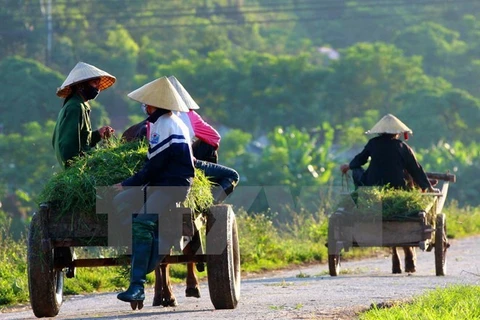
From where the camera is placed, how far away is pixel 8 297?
1250 cm

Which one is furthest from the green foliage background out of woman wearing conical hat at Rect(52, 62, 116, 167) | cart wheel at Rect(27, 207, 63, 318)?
cart wheel at Rect(27, 207, 63, 318)

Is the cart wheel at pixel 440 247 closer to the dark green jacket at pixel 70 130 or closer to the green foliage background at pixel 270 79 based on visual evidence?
the dark green jacket at pixel 70 130

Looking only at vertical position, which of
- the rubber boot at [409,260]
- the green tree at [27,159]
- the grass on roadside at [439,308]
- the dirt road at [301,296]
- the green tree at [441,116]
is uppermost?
the green tree at [441,116]

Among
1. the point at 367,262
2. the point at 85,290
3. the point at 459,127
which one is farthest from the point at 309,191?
the point at 85,290

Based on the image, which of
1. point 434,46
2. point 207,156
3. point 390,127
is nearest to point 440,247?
point 390,127

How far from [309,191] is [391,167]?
1379 inches

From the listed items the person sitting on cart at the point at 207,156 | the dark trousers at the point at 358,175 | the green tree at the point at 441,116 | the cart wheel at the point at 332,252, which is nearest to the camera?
the person sitting on cart at the point at 207,156

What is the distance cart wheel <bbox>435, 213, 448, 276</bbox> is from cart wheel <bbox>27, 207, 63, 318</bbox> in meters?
6.20

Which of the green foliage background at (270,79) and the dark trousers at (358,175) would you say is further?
the green foliage background at (270,79)

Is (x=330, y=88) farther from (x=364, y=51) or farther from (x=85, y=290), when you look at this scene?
(x=85, y=290)

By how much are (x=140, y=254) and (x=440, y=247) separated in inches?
240

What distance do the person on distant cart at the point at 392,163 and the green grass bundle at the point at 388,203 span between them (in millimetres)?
527

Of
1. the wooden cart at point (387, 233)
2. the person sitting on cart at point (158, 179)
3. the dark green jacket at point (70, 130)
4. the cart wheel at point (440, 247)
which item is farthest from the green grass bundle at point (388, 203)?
the person sitting on cart at point (158, 179)

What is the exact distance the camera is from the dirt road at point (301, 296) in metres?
9.59
